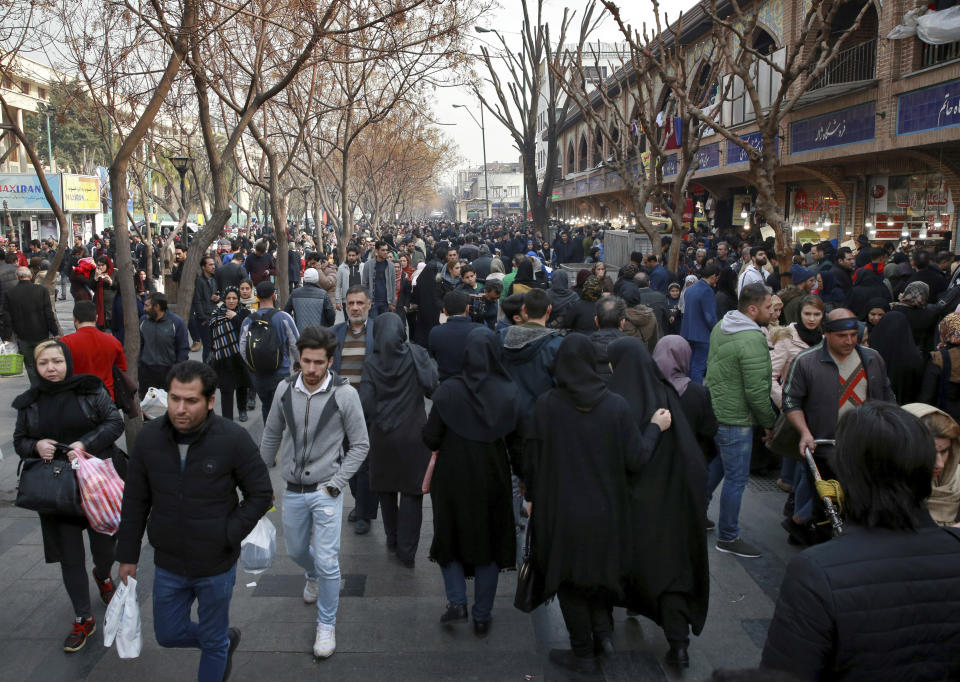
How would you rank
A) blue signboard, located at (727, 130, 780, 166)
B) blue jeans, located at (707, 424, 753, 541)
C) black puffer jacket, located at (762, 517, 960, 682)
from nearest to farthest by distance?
1. black puffer jacket, located at (762, 517, 960, 682)
2. blue jeans, located at (707, 424, 753, 541)
3. blue signboard, located at (727, 130, 780, 166)

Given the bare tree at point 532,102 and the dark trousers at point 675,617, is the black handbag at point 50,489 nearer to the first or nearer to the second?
the dark trousers at point 675,617

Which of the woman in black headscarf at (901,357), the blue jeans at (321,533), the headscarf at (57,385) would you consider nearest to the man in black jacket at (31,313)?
the headscarf at (57,385)

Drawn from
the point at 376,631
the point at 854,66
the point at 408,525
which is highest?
the point at 854,66

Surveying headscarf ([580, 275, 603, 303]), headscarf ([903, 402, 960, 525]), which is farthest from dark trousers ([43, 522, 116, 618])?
headscarf ([580, 275, 603, 303])

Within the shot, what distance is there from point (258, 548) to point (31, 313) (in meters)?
6.95

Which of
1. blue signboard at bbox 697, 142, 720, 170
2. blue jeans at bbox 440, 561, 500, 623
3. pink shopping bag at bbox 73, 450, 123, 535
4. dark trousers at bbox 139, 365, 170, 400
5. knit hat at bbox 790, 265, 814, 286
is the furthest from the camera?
blue signboard at bbox 697, 142, 720, 170

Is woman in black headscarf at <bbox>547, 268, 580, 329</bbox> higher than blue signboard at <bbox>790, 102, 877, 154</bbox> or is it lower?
lower

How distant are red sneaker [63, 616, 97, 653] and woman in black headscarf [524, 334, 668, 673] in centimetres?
246

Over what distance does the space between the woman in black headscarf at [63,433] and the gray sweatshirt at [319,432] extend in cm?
100

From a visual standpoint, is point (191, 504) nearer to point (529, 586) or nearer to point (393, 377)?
point (529, 586)

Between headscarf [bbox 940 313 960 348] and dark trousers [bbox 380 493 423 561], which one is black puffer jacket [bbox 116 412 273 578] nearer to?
dark trousers [bbox 380 493 423 561]

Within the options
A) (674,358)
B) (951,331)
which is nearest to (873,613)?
(674,358)

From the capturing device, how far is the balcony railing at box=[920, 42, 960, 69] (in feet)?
45.1

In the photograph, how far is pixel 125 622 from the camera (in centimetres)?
347
